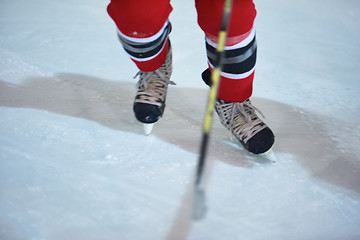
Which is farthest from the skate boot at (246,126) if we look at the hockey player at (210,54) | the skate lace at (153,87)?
the skate lace at (153,87)

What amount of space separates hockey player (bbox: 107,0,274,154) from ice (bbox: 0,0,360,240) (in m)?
0.06

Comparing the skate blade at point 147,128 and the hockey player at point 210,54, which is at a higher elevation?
the hockey player at point 210,54

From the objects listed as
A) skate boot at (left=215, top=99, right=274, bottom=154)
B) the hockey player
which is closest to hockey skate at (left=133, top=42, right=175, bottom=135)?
the hockey player

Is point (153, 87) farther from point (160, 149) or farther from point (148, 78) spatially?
point (160, 149)

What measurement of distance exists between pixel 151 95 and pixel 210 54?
0.16 m

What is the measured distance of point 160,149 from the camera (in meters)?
0.82

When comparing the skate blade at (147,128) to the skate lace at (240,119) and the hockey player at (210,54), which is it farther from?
the skate lace at (240,119)

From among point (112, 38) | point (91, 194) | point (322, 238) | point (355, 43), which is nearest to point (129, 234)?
point (91, 194)

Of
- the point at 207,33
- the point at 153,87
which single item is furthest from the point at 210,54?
the point at 153,87

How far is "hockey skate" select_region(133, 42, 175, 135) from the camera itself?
0.85 metres

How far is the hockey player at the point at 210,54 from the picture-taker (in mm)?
755

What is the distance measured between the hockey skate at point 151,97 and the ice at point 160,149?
0.15 feet

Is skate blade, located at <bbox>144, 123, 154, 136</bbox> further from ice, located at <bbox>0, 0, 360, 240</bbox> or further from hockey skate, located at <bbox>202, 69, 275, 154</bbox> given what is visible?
hockey skate, located at <bbox>202, 69, 275, 154</bbox>

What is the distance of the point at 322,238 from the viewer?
626 mm
